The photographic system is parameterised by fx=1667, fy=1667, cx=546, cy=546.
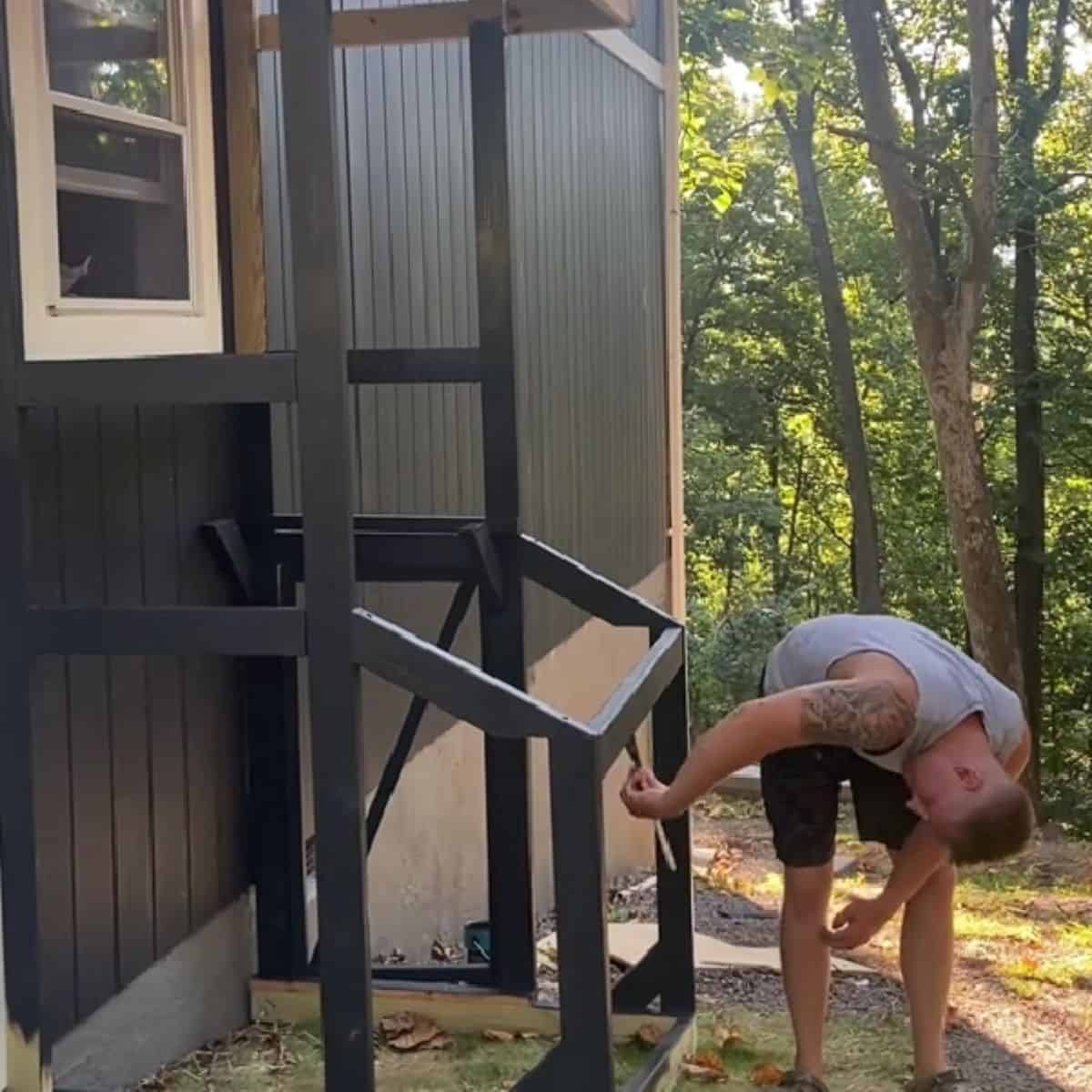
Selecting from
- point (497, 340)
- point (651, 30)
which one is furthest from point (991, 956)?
point (651, 30)

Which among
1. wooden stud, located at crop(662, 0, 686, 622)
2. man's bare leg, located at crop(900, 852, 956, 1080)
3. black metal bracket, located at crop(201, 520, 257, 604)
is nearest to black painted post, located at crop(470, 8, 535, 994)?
black metal bracket, located at crop(201, 520, 257, 604)

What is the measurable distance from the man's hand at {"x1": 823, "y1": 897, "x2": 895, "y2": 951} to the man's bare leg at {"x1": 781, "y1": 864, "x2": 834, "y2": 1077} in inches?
1.4

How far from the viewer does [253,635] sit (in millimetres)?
2934

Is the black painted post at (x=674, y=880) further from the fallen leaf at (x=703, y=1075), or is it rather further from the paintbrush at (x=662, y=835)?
the fallen leaf at (x=703, y=1075)

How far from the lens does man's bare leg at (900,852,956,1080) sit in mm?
3957

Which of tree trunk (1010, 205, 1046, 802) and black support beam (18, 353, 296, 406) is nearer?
black support beam (18, 353, 296, 406)

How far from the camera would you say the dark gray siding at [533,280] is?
5.21m

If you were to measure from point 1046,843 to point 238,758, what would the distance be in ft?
28.0

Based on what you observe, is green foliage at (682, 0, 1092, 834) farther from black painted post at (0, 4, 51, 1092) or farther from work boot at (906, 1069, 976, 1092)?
black painted post at (0, 4, 51, 1092)

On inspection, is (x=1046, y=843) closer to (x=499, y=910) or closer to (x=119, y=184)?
(x=499, y=910)

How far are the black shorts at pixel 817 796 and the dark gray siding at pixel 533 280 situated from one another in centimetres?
148

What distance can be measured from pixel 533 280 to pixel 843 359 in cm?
1343

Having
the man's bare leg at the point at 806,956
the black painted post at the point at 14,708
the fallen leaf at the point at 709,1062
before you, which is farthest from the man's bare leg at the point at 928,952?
the black painted post at the point at 14,708

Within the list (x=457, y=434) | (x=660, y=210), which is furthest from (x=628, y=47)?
(x=457, y=434)
